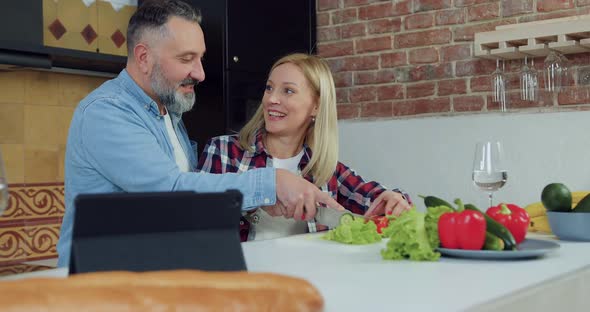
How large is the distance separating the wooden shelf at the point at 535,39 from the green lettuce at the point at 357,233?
1.96 meters

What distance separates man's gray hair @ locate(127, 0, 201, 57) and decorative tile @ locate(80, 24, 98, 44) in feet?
3.02

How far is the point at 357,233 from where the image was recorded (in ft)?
5.55

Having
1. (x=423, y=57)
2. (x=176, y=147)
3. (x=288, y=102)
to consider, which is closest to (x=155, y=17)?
(x=176, y=147)

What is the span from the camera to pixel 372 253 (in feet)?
4.99

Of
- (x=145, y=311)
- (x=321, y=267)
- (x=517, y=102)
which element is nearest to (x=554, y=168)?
(x=517, y=102)

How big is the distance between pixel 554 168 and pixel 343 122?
4.00 ft

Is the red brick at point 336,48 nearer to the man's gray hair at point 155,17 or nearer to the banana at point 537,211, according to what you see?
the man's gray hair at point 155,17

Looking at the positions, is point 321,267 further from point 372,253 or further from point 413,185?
point 413,185

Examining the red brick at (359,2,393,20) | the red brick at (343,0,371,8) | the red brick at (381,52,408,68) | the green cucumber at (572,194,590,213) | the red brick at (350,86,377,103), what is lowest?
the green cucumber at (572,194,590,213)

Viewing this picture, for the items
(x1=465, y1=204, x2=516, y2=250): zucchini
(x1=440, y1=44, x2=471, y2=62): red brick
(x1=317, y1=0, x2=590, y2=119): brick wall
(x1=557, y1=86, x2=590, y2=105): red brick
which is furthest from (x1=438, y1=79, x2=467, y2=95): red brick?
(x1=465, y1=204, x2=516, y2=250): zucchini

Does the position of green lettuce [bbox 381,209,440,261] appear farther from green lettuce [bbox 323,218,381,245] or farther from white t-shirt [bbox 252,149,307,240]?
white t-shirt [bbox 252,149,307,240]

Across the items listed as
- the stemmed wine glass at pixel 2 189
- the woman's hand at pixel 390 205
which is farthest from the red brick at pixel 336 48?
the stemmed wine glass at pixel 2 189

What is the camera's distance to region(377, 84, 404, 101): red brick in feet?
13.0

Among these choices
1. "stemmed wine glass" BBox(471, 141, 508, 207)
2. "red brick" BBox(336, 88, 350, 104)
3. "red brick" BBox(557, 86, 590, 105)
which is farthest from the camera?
"red brick" BBox(336, 88, 350, 104)
